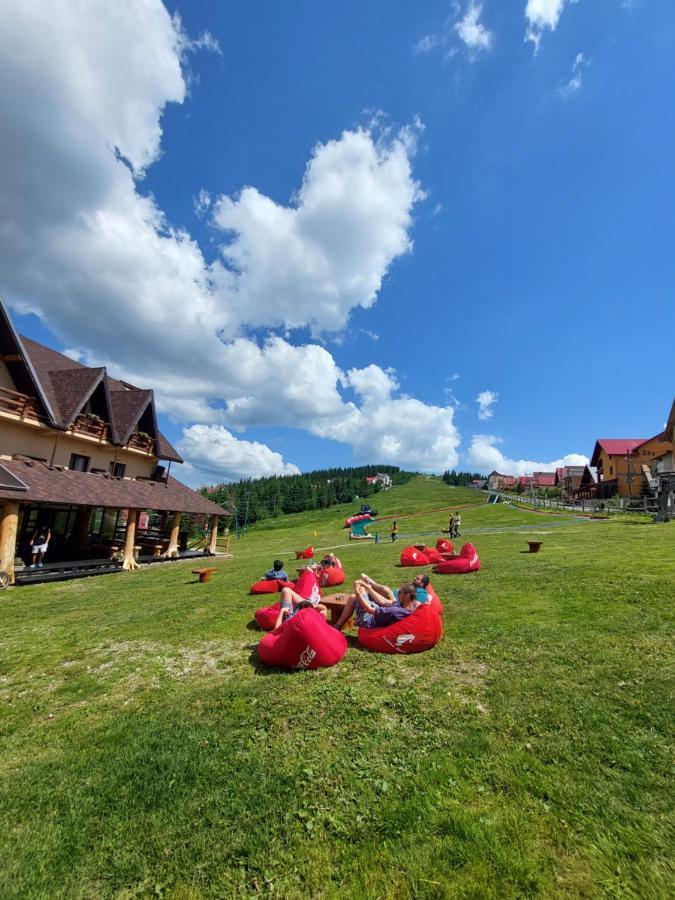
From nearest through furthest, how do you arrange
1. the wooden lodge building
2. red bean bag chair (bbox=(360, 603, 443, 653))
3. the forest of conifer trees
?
1. red bean bag chair (bbox=(360, 603, 443, 653))
2. the wooden lodge building
3. the forest of conifer trees

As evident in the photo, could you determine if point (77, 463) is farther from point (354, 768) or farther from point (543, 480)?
point (543, 480)

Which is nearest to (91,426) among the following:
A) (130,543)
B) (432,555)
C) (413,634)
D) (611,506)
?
(130,543)

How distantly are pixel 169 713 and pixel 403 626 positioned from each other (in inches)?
157

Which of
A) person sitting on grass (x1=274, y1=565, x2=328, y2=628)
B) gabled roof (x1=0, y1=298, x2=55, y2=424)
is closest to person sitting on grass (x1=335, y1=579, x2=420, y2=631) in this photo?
person sitting on grass (x1=274, y1=565, x2=328, y2=628)

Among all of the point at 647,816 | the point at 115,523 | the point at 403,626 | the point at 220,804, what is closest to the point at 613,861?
the point at 647,816

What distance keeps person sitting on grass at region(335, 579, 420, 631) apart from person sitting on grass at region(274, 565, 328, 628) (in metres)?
0.66

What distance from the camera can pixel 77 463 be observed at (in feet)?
77.6

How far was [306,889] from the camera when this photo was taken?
3.03 meters

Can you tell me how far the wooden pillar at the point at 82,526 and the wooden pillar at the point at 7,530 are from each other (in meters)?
9.43

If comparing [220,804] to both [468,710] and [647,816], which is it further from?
[647,816]

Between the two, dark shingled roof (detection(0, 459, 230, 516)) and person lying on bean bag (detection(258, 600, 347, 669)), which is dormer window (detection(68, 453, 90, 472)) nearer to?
dark shingled roof (detection(0, 459, 230, 516))

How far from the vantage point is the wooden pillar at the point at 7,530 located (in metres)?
15.7

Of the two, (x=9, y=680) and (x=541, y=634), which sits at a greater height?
(x=541, y=634)

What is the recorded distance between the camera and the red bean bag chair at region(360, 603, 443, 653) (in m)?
7.26
